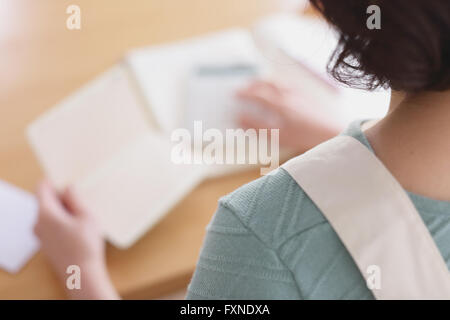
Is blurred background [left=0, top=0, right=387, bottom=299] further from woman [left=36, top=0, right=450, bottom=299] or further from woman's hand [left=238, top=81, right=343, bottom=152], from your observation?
Answer: woman [left=36, top=0, right=450, bottom=299]

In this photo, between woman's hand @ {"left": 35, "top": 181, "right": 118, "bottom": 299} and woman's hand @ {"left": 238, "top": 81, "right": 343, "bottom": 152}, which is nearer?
woman's hand @ {"left": 35, "top": 181, "right": 118, "bottom": 299}

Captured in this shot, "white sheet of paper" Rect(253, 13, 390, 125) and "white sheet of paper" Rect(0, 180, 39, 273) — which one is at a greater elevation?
Answer: "white sheet of paper" Rect(253, 13, 390, 125)

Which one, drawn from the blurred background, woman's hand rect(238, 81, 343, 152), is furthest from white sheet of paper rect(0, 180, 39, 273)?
woman's hand rect(238, 81, 343, 152)

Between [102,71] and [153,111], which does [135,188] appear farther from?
[102,71]

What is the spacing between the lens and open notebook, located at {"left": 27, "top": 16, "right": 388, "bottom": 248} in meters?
0.78

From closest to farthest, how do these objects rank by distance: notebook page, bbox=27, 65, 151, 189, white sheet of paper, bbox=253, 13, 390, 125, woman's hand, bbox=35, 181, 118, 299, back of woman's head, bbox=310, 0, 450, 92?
1. back of woman's head, bbox=310, 0, 450, 92
2. woman's hand, bbox=35, 181, 118, 299
3. notebook page, bbox=27, 65, 151, 189
4. white sheet of paper, bbox=253, 13, 390, 125

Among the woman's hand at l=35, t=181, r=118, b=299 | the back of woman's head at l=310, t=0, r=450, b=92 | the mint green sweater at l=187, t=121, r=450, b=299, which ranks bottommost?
the woman's hand at l=35, t=181, r=118, b=299

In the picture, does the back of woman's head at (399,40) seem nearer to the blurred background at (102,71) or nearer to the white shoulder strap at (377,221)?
the white shoulder strap at (377,221)

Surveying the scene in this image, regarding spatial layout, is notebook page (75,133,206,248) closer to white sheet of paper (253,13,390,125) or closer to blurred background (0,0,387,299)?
blurred background (0,0,387,299)

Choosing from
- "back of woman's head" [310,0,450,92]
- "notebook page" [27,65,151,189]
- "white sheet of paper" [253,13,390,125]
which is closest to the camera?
"back of woman's head" [310,0,450,92]

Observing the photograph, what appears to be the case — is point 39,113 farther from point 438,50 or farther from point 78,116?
point 438,50

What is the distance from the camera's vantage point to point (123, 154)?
82 cm

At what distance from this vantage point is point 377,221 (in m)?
0.41

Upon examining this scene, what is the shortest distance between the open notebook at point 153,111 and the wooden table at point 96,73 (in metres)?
0.02
